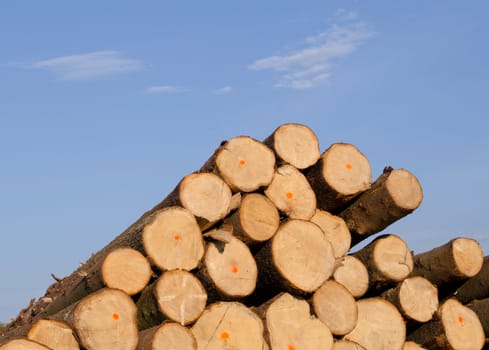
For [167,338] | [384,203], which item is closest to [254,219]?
[167,338]

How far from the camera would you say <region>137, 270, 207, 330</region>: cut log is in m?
6.46

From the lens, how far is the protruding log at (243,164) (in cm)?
716

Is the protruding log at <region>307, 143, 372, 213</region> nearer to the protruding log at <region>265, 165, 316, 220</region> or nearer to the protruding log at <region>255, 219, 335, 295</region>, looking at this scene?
the protruding log at <region>265, 165, 316, 220</region>

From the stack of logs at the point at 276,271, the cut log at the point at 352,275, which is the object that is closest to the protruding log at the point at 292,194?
the stack of logs at the point at 276,271

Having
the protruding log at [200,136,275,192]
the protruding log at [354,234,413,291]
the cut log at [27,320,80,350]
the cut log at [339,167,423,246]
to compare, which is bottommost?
the protruding log at [354,234,413,291]

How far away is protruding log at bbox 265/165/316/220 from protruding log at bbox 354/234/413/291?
34.7 inches

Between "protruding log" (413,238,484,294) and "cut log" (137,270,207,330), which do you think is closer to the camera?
"cut log" (137,270,207,330)

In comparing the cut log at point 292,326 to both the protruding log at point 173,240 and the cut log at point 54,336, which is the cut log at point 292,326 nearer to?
the protruding log at point 173,240

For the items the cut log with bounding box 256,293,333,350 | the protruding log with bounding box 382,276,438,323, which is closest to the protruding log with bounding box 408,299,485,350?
the protruding log with bounding box 382,276,438,323

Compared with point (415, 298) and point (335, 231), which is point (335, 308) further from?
point (415, 298)

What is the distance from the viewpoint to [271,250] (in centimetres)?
693

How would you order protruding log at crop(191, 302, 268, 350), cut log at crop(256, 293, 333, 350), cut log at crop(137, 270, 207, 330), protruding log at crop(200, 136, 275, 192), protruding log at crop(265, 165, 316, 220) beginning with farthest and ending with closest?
protruding log at crop(265, 165, 316, 220) → protruding log at crop(200, 136, 275, 192) → cut log at crop(256, 293, 333, 350) → protruding log at crop(191, 302, 268, 350) → cut log at crop(137, 270, 207, 330)

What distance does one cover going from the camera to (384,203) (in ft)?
26.0

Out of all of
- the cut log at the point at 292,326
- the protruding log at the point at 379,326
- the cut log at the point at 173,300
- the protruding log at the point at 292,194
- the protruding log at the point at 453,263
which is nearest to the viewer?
the cut log at the point at 173,300
